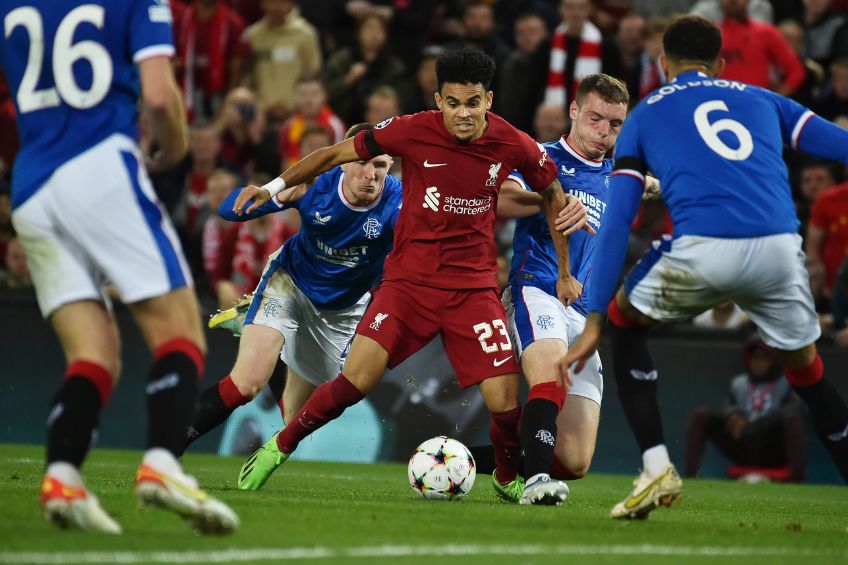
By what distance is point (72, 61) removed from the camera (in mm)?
5297

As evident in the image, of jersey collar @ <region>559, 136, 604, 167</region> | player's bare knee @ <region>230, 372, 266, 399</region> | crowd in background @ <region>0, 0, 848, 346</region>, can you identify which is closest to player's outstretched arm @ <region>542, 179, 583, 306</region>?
jersey collar @ <region>559, 136, 604, 167</region>

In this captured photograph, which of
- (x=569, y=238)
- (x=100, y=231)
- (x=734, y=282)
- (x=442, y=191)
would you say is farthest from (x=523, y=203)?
(x=100, y=231)

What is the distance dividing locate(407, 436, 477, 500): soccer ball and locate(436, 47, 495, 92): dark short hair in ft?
6.87

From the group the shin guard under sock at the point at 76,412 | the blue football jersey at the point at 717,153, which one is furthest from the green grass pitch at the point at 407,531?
the blue football jersey at the point at 717,153

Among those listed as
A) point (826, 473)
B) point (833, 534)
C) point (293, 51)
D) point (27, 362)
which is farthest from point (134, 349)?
point (833, 534)

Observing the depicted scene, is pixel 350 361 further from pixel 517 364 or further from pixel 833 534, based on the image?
pixel 833 534

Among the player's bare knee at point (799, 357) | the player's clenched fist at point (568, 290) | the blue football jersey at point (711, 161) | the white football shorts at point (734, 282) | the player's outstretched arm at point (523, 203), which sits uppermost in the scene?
the blue football jersey at point (711, 161)

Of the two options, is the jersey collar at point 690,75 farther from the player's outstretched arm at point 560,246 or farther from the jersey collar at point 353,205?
the jersey collar at point 353,205

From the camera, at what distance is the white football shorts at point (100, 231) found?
525cm

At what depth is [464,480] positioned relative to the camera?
7.73 metres

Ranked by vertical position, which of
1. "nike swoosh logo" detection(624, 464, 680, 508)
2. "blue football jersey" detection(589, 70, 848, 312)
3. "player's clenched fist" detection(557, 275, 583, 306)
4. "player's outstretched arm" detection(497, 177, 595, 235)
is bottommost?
"nike swoosh logo" detection(624, 464, 680, 508)

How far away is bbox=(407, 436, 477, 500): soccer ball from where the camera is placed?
7727 millimetres

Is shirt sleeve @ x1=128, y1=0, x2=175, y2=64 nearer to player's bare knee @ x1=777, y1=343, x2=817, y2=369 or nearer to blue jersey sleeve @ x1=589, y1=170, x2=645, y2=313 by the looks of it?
blue jersey sleeve @ x1=589, y1=170, x2=645, y2=313

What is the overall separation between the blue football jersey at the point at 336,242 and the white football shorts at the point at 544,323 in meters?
0.96
